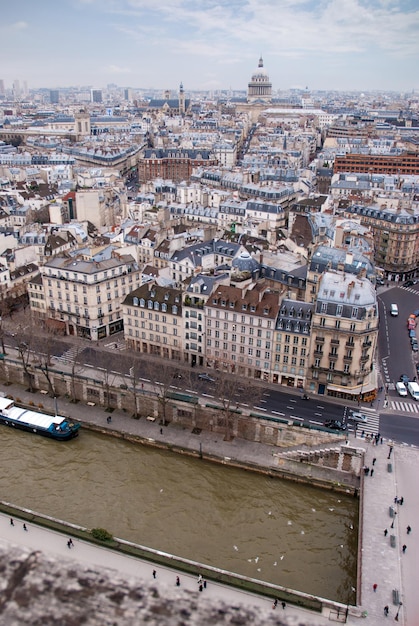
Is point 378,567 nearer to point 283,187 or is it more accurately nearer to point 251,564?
point 251,564

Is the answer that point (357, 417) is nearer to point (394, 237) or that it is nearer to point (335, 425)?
point (335, 425)

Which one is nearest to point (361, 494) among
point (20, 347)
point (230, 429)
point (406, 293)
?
point (230, 429)

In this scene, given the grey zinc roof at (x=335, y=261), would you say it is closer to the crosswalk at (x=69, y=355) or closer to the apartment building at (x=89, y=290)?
the apartment building at (x=89, y=290)

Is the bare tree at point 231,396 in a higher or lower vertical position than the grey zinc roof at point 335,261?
lower

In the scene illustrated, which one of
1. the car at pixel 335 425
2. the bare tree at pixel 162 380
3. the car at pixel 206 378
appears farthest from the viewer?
the car at pixel 206 378

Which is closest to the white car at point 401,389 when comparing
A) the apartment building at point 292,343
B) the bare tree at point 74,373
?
the apartment building at point 292,343

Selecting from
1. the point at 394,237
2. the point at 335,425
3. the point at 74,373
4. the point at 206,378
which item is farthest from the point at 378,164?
the point at 74,373
